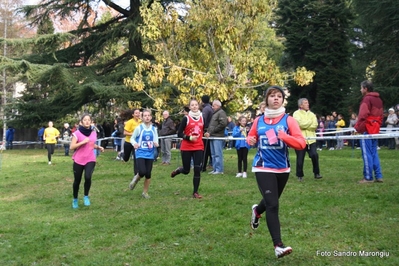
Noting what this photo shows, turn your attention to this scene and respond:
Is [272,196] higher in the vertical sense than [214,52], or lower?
lower

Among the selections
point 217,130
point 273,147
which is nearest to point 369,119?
point 217,130

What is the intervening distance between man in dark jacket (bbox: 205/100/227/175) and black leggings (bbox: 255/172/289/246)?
7.74 m

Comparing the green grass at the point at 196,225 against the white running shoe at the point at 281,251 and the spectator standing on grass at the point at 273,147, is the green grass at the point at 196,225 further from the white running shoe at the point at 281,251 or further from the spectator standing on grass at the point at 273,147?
the spectator standing on grass at the point at 273,147

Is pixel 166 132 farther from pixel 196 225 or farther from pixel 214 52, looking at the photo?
pixel 196 225

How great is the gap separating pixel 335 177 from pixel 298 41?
908 inches

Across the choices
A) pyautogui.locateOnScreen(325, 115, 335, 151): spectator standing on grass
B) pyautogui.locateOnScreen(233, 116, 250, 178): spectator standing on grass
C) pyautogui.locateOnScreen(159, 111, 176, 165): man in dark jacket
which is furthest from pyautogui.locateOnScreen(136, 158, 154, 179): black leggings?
pyautogui.locateOnScreen(325, 115, 335, 151): spectator standing on grass

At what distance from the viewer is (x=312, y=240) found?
21.4 feet

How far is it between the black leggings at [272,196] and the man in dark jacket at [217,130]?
7.74m

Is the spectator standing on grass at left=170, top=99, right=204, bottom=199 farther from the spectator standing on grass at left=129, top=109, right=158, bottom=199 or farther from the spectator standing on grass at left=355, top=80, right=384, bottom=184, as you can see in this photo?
the spectator standing on grass at left=355, top=80, right=384, bottom=184

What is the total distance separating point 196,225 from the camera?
7629mm

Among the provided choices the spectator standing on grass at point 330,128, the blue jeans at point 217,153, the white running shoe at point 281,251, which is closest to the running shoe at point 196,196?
the blue jeans at point 217,153

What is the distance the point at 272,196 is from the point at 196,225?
6.99 feet

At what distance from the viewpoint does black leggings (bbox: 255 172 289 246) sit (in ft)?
18.8

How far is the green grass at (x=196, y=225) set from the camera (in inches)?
242
